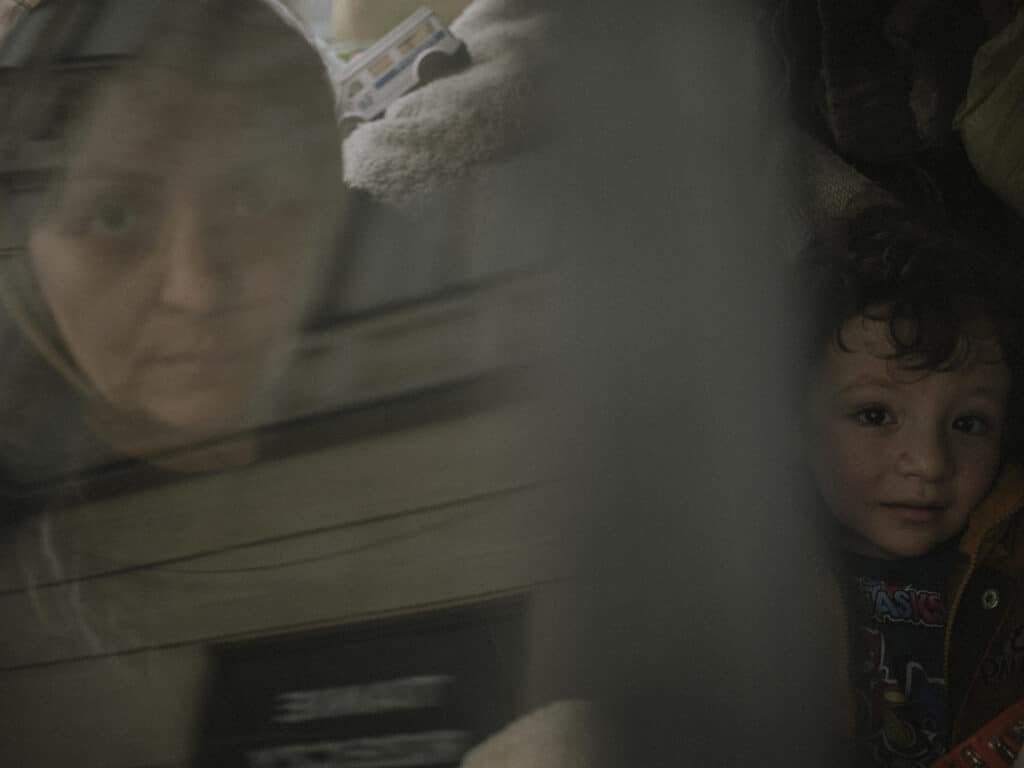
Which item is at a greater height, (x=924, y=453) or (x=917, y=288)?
(x=917, y=288)

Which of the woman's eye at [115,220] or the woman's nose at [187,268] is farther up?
the woman's eye at [115,220]

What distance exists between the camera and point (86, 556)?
0.52m

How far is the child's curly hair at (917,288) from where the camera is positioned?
679mm

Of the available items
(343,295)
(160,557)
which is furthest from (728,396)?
(160,557)

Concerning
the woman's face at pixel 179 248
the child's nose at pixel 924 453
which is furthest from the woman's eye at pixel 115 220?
the child's nose at pixel 924 453

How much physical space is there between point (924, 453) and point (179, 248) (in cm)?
55

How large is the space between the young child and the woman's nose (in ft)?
1.34

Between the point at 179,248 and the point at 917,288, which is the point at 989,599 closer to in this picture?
the point at 917,288

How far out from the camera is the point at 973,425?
73cm

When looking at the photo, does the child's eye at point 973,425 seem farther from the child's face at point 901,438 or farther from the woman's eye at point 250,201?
the woman's eye at point 250,201

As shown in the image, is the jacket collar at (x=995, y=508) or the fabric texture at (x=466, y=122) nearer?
the fabric texture at (x=466, y=122)

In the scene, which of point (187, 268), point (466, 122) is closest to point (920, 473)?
point (466, 122)

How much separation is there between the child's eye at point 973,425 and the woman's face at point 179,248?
1.69 feet

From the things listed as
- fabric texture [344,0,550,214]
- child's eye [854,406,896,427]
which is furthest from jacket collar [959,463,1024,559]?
fabric texture [344,0,550,214]
